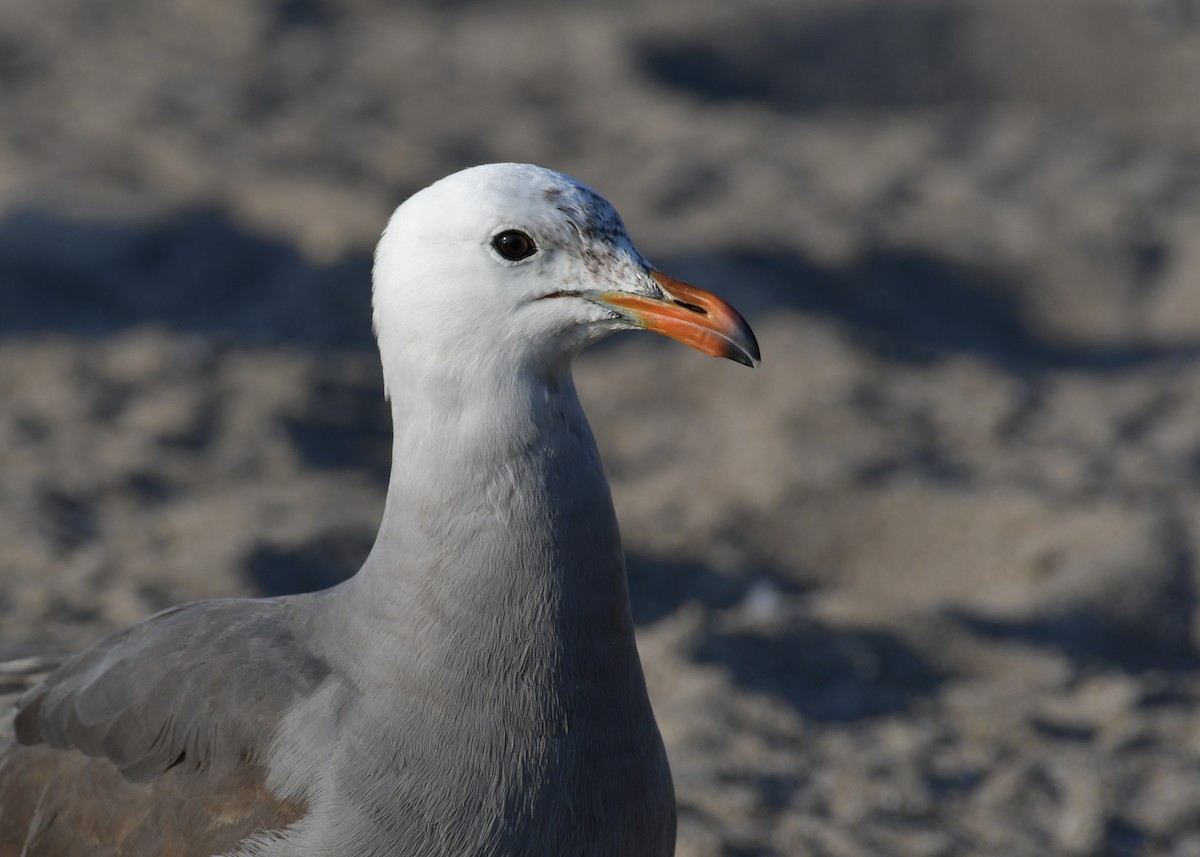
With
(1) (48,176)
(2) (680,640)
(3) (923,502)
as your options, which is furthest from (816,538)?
(1) (48,176)

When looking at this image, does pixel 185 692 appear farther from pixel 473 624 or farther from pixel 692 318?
pixel 692 318

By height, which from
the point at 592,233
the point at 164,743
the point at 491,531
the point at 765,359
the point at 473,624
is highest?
the point at 765,359

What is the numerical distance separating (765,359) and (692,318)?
2.88 m

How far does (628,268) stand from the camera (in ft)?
6.95

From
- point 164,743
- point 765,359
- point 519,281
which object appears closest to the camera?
point 519,281

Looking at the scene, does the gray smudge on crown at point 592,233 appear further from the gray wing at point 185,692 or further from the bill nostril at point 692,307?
the gray wing at point 185,692

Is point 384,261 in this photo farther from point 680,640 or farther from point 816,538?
point 816,538

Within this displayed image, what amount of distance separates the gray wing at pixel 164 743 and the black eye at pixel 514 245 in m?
0.72

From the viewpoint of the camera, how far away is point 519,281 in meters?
2.09

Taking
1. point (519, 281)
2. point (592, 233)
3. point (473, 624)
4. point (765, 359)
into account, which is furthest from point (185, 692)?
point (765, 359)

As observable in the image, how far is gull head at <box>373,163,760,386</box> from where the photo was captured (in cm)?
208

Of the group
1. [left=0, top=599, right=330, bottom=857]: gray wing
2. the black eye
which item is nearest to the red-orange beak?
the black eye

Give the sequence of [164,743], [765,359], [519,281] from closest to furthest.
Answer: [519,281]
[164,743]
[765,359]

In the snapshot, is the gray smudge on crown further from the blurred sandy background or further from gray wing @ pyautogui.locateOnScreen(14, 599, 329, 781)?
the blurred sandy background
